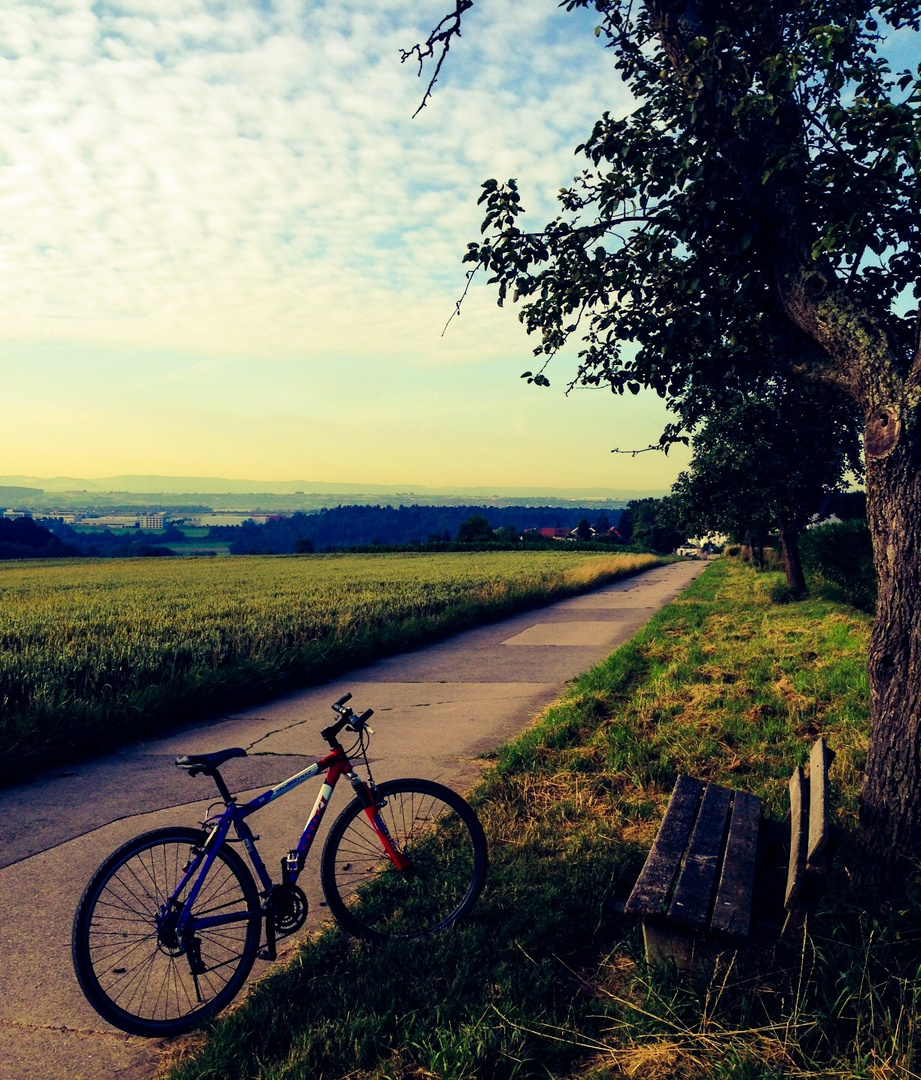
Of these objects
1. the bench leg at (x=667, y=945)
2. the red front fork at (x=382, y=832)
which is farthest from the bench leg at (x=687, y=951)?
the red front fork at (x=382, y=832)

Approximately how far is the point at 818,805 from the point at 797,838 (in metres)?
0.18

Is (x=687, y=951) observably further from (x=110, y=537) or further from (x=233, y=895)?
(x=110, y=537)

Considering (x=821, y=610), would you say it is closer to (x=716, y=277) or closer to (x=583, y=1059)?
(x=716, y=277)

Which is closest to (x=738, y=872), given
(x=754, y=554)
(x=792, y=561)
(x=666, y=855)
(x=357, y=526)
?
(x=666, y=855)

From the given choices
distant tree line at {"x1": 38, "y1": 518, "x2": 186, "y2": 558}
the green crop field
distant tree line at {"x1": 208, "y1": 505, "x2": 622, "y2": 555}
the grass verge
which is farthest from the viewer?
distant tree line at {"x1": 208, "y1": 505, "x2": 622, "y2": 555}

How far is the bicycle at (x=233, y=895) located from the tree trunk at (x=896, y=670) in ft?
6.56

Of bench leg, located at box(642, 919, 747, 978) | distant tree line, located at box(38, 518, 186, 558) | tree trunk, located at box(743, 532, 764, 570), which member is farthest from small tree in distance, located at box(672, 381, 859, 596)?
distant tree line, located at box(38, 518, 186, 558)

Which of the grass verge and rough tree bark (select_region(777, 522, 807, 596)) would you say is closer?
the grass verge

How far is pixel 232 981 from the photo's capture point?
131 inches

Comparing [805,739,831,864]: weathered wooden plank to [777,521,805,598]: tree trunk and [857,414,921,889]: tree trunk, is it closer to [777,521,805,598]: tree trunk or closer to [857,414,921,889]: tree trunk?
[857,414,921,889]: tree trunk

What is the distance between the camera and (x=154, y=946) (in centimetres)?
386

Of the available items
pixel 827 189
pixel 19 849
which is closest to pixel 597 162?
pixel 827 189

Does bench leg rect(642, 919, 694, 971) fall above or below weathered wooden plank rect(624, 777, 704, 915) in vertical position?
below

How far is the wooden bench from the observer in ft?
10.3
